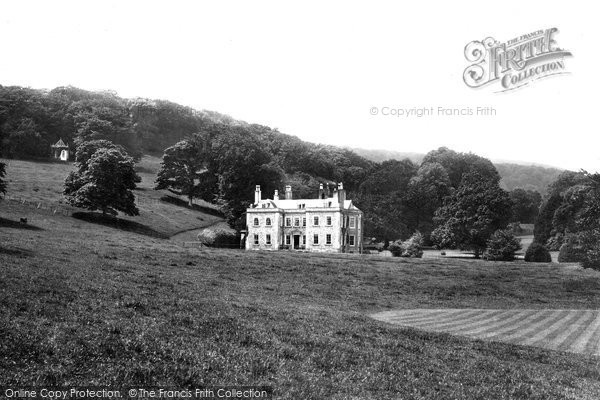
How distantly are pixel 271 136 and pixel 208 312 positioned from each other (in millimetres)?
143901

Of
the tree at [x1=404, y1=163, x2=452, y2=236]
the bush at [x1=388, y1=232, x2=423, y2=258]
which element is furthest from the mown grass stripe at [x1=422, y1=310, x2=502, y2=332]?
the tree at [x1=404, y1=163, x2=452, y2=236]

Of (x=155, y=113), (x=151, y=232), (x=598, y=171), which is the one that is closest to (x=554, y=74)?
(x=598, y=171)

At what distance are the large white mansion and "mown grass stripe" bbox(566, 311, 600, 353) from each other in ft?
173

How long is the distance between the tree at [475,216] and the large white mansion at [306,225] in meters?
21.0

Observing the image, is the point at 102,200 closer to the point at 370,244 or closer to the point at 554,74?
the point at 370,244

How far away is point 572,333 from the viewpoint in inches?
1174

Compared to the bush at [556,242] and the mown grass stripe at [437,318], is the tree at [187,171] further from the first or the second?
the mown grass stripe at [437,318]

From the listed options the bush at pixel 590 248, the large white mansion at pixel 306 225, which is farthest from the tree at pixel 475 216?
the bush at pixel 590 248

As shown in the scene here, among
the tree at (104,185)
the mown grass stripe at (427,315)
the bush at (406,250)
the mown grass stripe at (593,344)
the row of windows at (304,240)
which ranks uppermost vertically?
the tree at (104,185)

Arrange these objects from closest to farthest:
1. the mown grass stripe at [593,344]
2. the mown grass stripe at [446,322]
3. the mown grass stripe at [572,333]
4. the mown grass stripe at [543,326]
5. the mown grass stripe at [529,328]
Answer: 1. the mown grass stripe at [593,344]
2. the mown grass stripe at [572,333]
3. the mown grass stripe at [543,326]
4. the mown grass stripe at [529,328]
5. the mown grass stripe at [446,322]

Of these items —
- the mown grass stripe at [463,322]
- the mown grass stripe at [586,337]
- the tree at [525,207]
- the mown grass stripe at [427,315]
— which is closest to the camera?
the mown grass stripe at [586,337]

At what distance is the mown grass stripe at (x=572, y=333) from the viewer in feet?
84.6

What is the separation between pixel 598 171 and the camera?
60312mm

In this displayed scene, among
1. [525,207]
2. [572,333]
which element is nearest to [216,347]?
[572,333]
